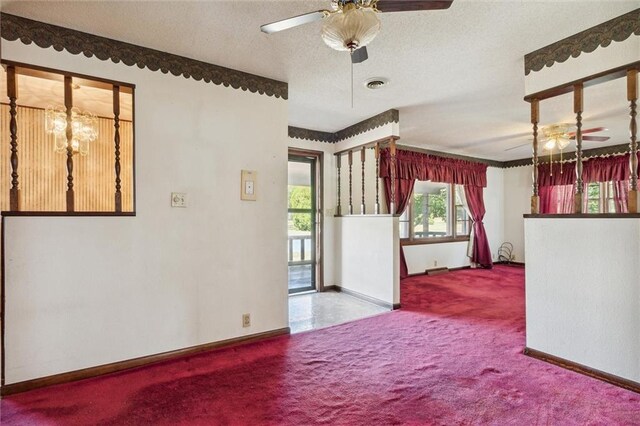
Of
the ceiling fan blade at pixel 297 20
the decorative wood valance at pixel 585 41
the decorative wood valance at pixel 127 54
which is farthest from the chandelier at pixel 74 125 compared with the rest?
the decorative wood valance at pixel 585 41

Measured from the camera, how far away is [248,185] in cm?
297

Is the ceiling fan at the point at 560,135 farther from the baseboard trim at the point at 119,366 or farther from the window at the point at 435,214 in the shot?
the baseboard trim at the point at 119,366

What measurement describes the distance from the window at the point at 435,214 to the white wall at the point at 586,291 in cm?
351

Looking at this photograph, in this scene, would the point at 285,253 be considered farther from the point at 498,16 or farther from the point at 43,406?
the point at 498,16

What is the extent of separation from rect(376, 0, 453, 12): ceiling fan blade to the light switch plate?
1988mm

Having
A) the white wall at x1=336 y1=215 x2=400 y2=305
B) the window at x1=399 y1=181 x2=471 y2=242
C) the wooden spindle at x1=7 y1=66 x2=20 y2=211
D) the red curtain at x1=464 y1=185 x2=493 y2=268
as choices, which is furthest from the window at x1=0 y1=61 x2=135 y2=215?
the red curtain at x1=464 y1=185 x2=493 y2=268

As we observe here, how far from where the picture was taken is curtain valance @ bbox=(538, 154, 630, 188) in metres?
5.73

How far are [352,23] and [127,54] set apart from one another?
1.92 metres

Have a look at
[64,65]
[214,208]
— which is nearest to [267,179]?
[214,208]

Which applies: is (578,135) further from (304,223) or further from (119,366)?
(119,366)

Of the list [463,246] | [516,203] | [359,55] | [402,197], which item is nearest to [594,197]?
[516,203]

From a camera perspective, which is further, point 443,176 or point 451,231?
point 451,231

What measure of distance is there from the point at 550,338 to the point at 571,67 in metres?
2.07

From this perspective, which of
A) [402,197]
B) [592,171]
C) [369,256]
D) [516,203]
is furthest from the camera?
[516,203]
